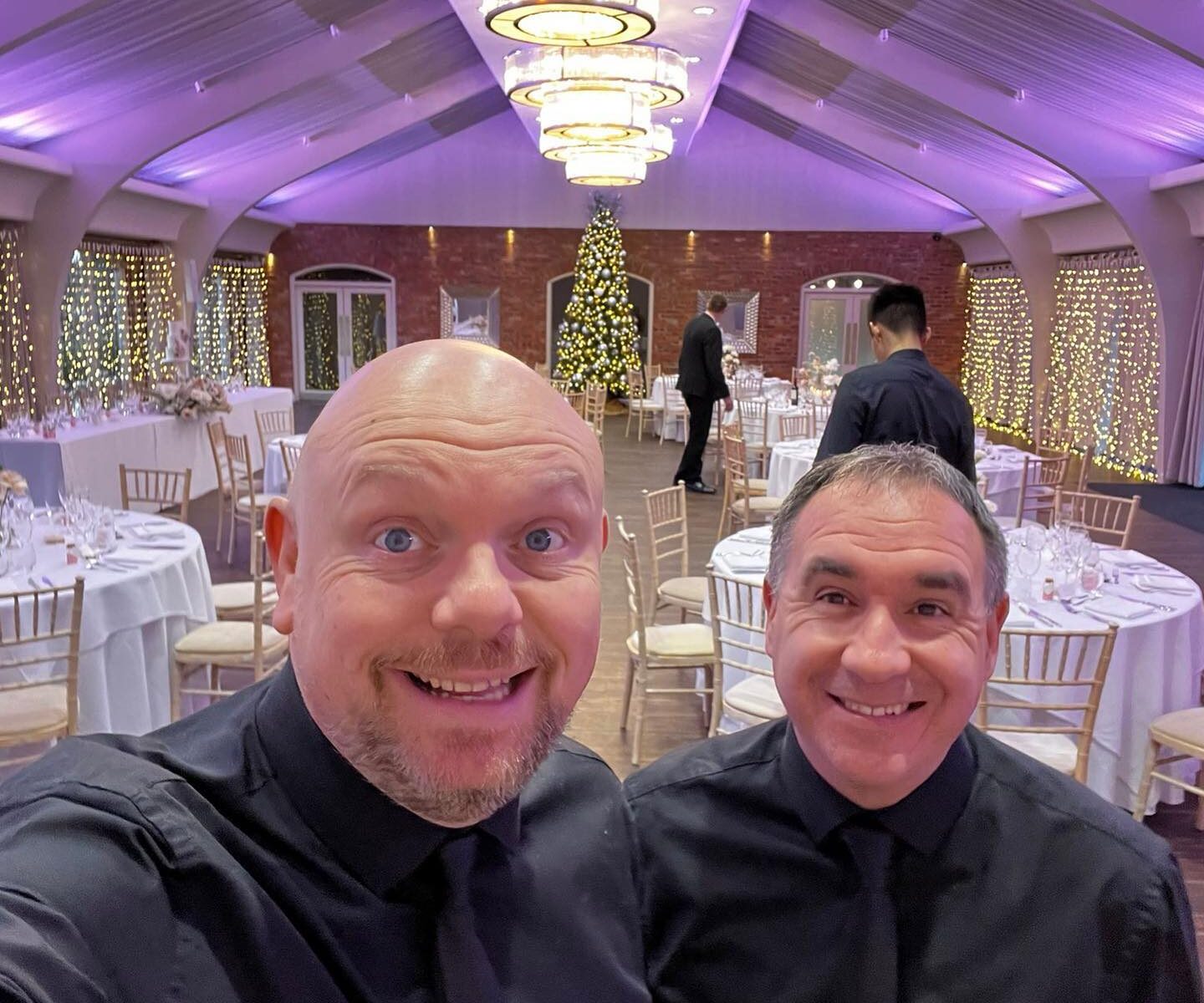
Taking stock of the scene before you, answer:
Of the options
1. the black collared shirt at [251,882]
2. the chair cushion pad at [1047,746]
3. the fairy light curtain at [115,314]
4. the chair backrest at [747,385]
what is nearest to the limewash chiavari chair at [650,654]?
the chair cushion pad at [1047,746]

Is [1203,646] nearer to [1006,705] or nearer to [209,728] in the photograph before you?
[1006,705]

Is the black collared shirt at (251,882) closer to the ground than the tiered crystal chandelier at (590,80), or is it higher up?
closer to the ground

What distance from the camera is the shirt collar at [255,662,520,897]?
78 cm

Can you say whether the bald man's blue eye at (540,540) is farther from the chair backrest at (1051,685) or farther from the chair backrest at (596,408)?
the chair backrest at (596,408)

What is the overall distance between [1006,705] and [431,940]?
2.70 meters

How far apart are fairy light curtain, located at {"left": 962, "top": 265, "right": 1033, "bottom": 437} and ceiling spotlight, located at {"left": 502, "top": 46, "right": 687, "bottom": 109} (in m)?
8.94

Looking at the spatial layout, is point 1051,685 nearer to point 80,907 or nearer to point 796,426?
point 80,907

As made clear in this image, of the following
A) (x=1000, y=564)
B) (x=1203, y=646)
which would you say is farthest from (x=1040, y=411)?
(x=1000, y=564)

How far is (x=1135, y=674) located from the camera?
349cm

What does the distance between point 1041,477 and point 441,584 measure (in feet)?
21.1

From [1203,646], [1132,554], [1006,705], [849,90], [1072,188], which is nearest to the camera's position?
[1006,705]

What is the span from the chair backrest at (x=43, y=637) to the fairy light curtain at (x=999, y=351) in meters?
12.5

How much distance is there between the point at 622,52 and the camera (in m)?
5.96

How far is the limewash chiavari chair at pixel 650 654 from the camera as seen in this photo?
12.5 ft
